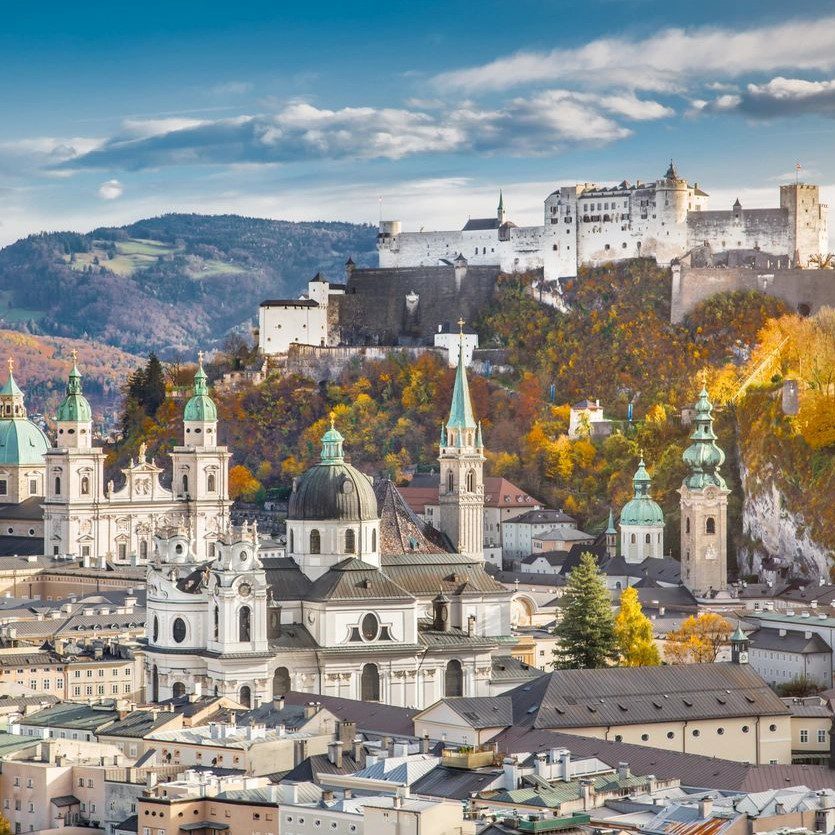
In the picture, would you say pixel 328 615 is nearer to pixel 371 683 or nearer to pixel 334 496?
pixel 371 683

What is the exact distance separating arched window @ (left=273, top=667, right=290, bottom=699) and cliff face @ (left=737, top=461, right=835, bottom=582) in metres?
41.3

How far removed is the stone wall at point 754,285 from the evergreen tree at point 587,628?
4672cm

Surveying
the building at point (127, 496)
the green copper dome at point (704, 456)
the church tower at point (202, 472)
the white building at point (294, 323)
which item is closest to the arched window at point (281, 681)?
the green copper dome at point (704, 456)

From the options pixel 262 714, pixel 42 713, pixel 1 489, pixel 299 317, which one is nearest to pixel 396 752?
pixel 262 714

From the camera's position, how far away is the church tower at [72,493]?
479 ft

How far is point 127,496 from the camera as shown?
14838 centimetres

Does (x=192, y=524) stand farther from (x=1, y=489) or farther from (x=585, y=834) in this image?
(x=585, y=834)

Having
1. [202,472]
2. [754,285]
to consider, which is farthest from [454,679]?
[754,285]

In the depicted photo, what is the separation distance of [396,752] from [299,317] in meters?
96.1

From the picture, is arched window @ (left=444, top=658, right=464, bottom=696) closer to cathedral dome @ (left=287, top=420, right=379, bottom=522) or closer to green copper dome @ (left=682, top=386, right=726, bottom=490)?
cathedral dome @ (left=287, top=420, right=379, bottom=522)

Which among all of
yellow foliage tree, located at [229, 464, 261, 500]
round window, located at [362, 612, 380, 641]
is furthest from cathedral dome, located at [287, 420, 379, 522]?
yellow foliage tree, located at [229, 464, 261, 500]

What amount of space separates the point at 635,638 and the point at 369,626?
51.1 ft

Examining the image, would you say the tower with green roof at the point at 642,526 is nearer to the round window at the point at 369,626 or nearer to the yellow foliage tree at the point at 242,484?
the yellow foliage tree at the point at 242,484

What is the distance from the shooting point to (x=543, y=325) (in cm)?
16412
